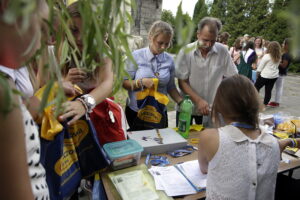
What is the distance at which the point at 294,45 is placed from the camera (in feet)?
1.02

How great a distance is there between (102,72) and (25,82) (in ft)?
2.24

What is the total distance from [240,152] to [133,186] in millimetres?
696

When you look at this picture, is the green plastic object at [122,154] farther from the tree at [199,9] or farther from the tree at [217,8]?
the tree at [199,9]

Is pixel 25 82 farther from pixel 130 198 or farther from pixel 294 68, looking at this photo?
pixel 294 68

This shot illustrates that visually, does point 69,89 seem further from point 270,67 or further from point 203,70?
point 270,67

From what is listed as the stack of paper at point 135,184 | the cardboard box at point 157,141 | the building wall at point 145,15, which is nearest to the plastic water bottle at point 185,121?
the cardboard box at point 157,141

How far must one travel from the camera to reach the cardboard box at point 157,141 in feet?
5.76

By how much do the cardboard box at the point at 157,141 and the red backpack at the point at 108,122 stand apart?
21 centimetres

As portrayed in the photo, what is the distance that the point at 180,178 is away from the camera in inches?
58.2

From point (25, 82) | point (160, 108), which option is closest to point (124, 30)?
point (25, 82)

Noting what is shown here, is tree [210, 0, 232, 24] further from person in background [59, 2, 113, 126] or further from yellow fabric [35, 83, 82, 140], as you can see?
yellow fabric [35, 83, 82, 140]

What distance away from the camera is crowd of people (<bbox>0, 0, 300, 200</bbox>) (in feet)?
1.59

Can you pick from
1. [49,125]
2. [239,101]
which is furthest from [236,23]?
[49,125]

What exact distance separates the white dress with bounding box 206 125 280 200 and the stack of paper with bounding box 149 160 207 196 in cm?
14
